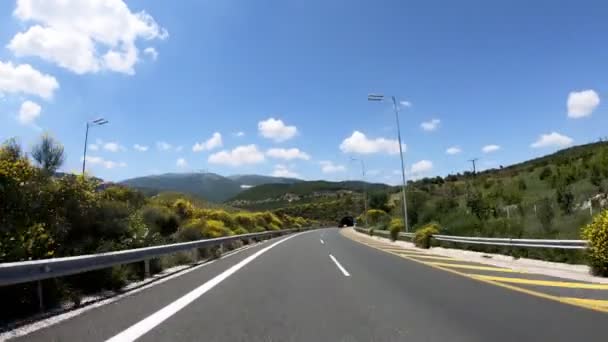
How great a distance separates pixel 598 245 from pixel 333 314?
7.22 meters

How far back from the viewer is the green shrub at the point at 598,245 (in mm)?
11367

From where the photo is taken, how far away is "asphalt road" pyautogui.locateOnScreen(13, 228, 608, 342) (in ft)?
21.2

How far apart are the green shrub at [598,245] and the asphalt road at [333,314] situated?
2799 millimetres

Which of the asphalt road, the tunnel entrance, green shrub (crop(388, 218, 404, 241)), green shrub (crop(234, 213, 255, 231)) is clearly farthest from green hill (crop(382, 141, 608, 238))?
the tunnel entrance

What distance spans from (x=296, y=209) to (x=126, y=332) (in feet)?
421

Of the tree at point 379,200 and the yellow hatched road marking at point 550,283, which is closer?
the yellow hatched road marking at point 550,283

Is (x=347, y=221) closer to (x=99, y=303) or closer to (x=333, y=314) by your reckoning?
(x=99, y=303)

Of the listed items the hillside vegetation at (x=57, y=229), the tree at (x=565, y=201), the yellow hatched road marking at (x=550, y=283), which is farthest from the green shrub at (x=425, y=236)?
the yellow hatched road marking at (x=550, y=283)

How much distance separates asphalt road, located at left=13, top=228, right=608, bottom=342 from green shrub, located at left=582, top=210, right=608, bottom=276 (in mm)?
2799

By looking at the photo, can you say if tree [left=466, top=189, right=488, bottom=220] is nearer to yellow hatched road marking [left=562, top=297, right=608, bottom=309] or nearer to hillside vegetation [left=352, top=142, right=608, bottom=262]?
hillside vegetation [left=352, top=142, right=608, bottom=262]

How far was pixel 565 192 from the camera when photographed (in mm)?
25375

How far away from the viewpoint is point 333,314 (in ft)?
26.1

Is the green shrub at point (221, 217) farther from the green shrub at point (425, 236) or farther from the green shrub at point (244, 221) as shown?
the green shrub at point (425, 236)

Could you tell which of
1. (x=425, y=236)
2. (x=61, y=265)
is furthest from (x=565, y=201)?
(x=61, y=265)
